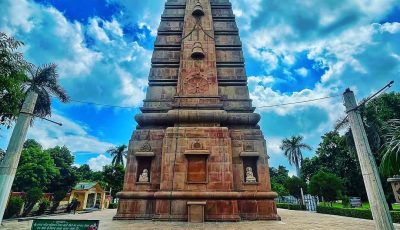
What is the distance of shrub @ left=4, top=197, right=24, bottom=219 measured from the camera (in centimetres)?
1614

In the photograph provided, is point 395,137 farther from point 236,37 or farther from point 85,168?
point 85,168

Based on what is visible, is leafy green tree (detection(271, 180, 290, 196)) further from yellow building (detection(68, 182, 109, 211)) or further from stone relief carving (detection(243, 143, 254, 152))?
stone relief carving (detection(243, 143, 254, 152))

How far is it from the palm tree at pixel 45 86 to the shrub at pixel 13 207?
6.41 metres

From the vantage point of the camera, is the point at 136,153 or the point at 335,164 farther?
the point at 335,164

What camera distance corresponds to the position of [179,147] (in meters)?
14.2

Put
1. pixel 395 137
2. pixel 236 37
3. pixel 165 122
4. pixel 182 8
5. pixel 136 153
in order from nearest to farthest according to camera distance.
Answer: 1. pixel 395 137
2. pixel 136 153
3. pixel 165 122
4. pixel 236 37
5. pixel 182 8

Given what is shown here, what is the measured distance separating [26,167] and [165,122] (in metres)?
24.3

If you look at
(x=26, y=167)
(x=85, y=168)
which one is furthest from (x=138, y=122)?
(x=85, y=168)

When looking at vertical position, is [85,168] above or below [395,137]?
above

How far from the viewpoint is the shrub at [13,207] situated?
16.1 m

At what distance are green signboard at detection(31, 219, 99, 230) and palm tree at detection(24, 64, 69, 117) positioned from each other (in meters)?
16.8

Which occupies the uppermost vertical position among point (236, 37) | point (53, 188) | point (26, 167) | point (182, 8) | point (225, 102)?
point (182, 8)

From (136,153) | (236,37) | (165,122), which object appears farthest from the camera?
(236,37)

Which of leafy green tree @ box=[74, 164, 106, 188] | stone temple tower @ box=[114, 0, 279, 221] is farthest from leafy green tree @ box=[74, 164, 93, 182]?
stone temple tower @ box=[114, 0, 279, 221]
